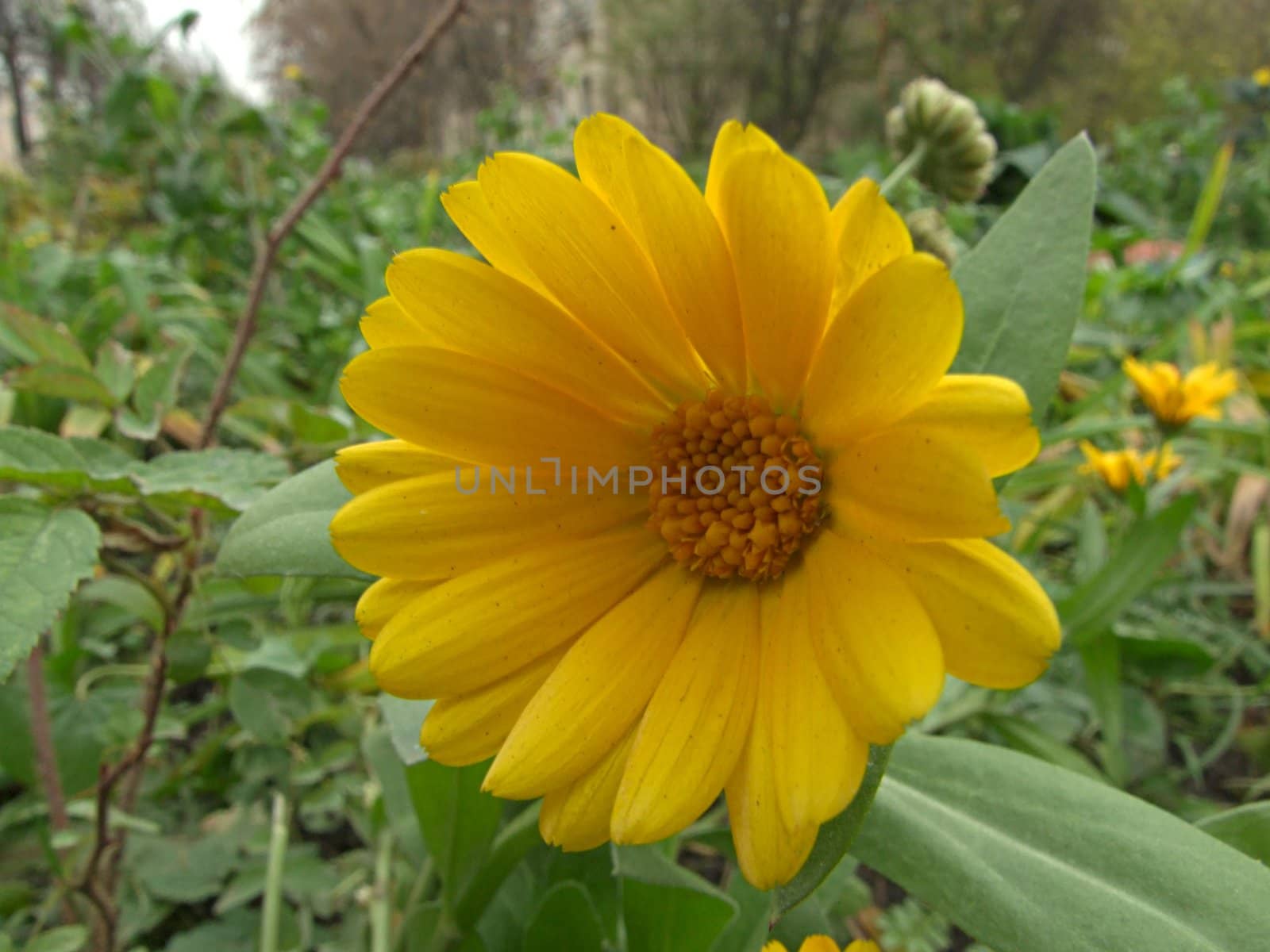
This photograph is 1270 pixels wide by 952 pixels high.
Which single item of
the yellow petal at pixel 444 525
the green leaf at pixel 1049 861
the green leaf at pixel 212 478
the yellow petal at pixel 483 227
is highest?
the yellow petal at pixel 483 227

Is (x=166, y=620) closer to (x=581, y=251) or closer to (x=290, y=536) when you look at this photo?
(x=290, y=536)

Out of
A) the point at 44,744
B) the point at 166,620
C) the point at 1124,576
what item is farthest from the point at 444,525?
the point at 1124,576

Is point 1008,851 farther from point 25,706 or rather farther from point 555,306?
point 25,706

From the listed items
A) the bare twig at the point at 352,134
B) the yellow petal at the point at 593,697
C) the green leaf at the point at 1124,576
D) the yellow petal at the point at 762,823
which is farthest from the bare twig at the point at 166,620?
the green leaf at the point at 1124,576

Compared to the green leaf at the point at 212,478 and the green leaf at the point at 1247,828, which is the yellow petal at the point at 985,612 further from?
the green leaf at the point at 212,478

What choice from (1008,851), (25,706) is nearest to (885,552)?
(1008,851)

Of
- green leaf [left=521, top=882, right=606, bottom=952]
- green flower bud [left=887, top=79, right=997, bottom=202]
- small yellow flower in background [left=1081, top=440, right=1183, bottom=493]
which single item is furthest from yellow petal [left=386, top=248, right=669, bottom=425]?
small yellow flower in background [left=1081, top=440, right=1183, bottom=493]

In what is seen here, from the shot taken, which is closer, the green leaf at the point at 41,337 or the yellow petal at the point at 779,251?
the yellow petal at the point at 779,251
